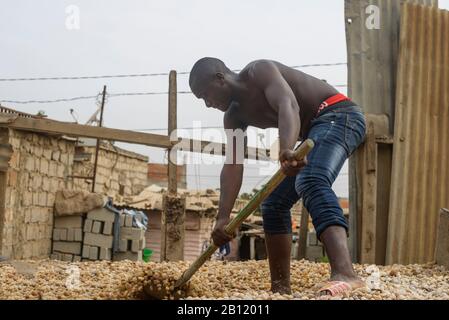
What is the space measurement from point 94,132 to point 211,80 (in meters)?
3.46

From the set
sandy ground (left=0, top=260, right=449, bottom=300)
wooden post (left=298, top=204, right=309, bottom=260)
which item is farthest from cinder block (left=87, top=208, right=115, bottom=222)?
sandy ground (left=0, top=260, right=449, bottom=300)

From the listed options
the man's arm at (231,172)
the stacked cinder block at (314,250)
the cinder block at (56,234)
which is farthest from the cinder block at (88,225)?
the man's arm at (231,172)

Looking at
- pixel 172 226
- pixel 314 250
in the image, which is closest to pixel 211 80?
pixel 172 226

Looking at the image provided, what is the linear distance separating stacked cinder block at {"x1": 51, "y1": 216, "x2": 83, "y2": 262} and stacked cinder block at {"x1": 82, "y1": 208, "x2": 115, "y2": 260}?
133 millimetres

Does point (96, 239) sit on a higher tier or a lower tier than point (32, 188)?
lower

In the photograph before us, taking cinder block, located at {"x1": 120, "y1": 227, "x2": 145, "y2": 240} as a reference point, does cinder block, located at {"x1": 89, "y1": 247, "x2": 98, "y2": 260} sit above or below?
below

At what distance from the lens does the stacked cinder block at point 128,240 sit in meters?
11.0

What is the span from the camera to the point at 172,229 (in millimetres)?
5762

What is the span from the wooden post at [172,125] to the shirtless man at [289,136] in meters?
2.85

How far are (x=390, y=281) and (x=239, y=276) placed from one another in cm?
105

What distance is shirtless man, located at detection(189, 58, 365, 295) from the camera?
245 cm

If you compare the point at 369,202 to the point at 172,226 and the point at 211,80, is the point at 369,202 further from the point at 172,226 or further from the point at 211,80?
the point at 211,80

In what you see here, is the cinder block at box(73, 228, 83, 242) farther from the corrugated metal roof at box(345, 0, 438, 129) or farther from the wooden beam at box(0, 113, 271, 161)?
the corrugated metal roof at box(345, 0, 438, 129)
